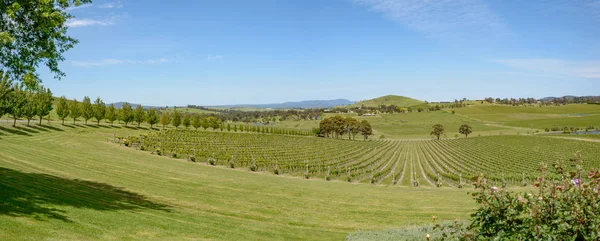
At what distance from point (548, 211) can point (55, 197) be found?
52.5ft

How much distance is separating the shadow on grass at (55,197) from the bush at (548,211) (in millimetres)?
11669

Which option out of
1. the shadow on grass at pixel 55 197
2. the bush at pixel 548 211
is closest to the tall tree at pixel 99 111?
the shadow on grass at pixel 55 197

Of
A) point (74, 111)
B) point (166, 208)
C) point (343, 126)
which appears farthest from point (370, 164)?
point (343, 126)

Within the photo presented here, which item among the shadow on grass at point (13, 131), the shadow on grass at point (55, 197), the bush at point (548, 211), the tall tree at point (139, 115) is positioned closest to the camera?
the bush at point (548, 211)

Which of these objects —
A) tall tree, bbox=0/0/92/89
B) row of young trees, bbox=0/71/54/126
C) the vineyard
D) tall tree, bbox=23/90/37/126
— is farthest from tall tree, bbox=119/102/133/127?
tall tree, bbox=0/0/92/89

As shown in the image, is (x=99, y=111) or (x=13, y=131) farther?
(x=99, y=111)

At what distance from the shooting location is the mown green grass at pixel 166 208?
1082 centimetres

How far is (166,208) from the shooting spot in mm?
15727

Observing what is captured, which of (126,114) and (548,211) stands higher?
(126,114)

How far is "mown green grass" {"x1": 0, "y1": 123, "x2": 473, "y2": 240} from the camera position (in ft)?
35.5

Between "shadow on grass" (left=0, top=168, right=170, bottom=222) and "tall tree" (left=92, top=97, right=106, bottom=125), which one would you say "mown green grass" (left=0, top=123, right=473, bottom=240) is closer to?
"shadow on grass" (left=0, top=168, right=170, bottom=222)

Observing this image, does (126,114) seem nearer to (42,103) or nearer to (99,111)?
(99,111)

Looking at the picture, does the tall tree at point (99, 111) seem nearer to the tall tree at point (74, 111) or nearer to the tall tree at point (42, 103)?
the tall tree at point (74, 111)

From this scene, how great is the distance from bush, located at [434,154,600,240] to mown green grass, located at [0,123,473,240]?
782cm
